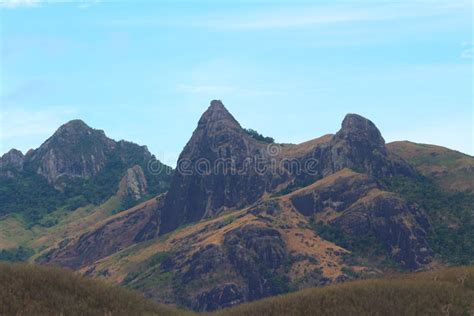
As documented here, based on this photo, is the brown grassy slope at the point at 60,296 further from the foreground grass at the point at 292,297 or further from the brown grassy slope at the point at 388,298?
the brown grassy slope at the point at 388,298

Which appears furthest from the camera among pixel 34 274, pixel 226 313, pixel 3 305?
pixel 226 313

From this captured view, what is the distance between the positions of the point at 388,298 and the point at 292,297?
1555 centimetres

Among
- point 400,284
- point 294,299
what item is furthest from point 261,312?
point 400,284

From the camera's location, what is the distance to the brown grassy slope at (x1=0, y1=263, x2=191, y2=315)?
90750mm

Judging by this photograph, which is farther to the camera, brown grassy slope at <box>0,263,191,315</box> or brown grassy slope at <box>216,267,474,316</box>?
brown grassy slope at <box>216,267,474,316</box>

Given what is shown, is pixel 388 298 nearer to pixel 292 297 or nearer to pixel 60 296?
pixel 292 297

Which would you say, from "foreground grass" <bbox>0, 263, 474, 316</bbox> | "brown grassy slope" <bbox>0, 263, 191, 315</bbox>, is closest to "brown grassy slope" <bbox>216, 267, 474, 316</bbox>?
"foreground grass" <bbox>0, 263, 474, 316</bbox>

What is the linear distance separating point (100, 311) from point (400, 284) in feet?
151

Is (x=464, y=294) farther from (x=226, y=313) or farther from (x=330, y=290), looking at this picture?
(x=226, y=313)

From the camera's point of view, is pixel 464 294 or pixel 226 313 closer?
pixel 464 294

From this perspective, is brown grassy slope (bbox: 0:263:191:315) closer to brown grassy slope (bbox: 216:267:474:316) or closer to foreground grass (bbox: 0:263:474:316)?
foreground grass (bbox: 0:263:474:316)

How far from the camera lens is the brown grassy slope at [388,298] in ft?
316

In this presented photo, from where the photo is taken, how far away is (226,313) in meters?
111

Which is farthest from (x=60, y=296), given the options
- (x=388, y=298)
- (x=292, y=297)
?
(x=388, y=298)
